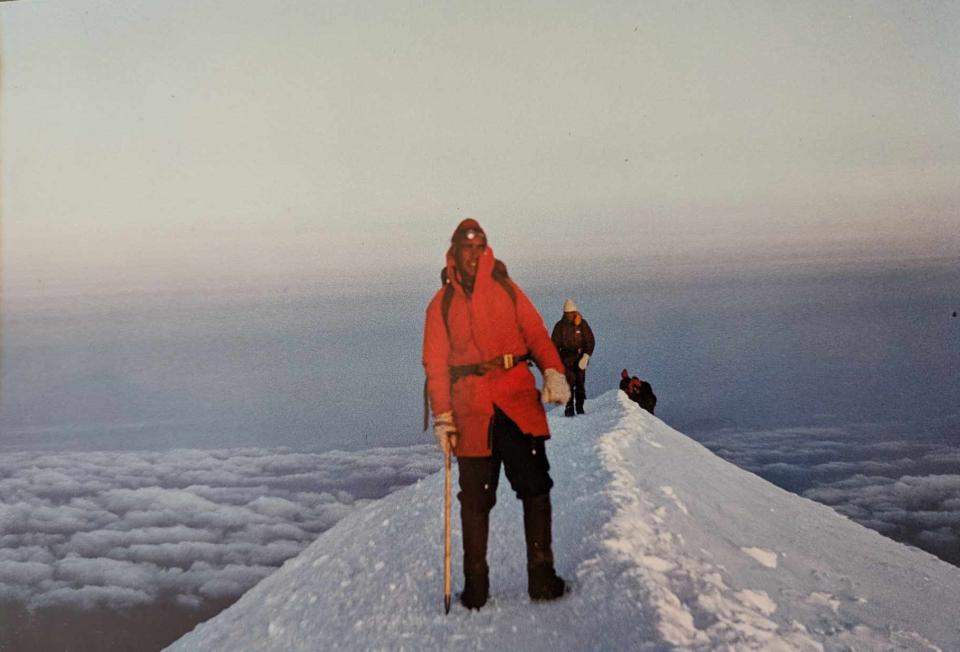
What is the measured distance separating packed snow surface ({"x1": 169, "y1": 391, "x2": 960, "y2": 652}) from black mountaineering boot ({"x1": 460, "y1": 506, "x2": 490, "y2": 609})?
98mm

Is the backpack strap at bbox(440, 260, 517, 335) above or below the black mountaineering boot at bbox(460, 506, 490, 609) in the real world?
above

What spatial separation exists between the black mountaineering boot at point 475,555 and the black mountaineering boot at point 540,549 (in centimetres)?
28

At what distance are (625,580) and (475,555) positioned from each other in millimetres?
927

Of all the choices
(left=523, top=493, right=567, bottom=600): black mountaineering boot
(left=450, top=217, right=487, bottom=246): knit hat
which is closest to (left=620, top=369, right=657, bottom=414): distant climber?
(left=523, top=493, right=567, bottom=600): black mountaineering boot

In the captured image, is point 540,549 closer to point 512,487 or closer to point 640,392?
point 512,487

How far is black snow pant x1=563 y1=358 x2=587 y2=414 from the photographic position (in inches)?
471

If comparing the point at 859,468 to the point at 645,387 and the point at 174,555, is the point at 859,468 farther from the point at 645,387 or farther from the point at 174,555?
the point at 174,555

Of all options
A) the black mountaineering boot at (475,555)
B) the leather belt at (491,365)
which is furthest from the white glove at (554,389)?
the black mountaineering boot at (475,555)

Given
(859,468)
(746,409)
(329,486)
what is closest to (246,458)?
(329,486)

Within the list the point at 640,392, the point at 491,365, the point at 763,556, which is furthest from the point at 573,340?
the point at 491,365

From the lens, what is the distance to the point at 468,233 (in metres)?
4.60

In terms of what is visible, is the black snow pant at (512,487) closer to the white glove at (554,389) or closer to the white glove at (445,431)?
the white glove at (445,431)

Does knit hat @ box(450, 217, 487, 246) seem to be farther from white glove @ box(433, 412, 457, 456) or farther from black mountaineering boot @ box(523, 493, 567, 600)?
black mountaineering boot @ box(523, 493, 567, 600)

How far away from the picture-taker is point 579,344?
1190cm
